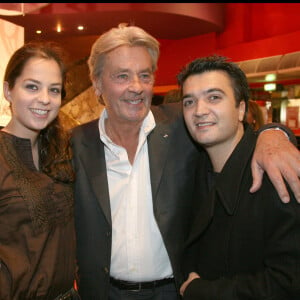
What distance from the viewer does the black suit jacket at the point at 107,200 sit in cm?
197

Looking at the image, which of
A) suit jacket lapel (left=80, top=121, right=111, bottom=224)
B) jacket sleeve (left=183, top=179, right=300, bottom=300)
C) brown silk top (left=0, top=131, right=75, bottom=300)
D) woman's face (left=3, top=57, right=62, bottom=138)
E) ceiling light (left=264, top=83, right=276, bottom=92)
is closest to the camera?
jacket sleeve (left=183, top=179, right=300, bottom=300)

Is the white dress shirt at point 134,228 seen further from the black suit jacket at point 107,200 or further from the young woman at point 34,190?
the young woman at point 34,190

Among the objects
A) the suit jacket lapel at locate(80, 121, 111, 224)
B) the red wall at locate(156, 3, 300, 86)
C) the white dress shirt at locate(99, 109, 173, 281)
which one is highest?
the red wall at locate(156, 3, 300, 86)

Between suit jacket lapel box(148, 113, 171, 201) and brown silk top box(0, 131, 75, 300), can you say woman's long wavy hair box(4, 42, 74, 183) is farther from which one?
suit jacket lapel box(148, 113, 171, 201)

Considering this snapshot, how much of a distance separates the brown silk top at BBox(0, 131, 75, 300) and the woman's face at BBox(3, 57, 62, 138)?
0.28 ft

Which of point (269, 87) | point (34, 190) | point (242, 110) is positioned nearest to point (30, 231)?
point (34, 190)

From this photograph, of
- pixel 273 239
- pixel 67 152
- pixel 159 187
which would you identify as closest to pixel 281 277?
pixel 273 239

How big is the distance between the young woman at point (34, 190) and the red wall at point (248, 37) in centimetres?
540

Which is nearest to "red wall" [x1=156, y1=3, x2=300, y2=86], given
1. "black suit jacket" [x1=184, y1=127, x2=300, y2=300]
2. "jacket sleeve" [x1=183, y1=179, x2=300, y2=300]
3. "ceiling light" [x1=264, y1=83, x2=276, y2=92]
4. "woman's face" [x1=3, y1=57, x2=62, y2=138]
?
"ceiling light" [x1=264, y1=83, x2=276, y2=92]

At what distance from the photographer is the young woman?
149cm

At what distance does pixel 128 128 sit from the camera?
2184mm

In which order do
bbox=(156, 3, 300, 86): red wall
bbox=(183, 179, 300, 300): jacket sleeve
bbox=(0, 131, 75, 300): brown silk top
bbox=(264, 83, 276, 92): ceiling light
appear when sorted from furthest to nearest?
bbox=(264, 83, 276, 92): ceiling light, bbox=(156, 3, 300, 86): red wall, bbox=(0, 131, 75, 300): brown silk top, bbox=(183, 179, 300, 300): jacket sleeve

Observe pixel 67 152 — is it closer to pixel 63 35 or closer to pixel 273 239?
pixel 273 239

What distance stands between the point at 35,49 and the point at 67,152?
22.6 inches
